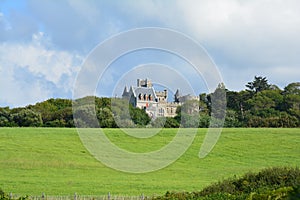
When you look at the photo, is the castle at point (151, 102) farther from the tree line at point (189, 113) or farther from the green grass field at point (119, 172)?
the green grass field at point (119, 172)

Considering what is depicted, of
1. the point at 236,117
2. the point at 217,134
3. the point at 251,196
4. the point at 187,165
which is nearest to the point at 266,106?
the point at 236,117

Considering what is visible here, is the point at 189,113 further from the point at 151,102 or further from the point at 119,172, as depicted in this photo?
the point at 151,102

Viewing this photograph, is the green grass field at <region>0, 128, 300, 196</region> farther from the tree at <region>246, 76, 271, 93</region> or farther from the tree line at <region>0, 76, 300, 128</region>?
the tree at <region>246, 76, 271, 93</region>

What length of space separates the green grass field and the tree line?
3365 millimetres

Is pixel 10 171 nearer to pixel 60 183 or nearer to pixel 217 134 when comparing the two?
pixel 60 183

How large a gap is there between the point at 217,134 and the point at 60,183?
29.6 metres

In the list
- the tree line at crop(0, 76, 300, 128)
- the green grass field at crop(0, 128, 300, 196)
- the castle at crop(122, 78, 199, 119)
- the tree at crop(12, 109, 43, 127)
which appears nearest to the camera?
the green grass field at crop(0, 128, 300, 196)

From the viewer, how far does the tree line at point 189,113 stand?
67.0 m

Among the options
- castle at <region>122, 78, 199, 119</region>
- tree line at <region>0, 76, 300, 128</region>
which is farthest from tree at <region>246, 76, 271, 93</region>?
castle at <region>122, 78, 199, 119</region>

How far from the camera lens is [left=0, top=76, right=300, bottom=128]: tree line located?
67000 mm

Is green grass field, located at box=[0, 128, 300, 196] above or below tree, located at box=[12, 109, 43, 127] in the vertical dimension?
below

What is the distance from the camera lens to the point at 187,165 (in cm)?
5578

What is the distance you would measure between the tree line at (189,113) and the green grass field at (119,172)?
337 cm

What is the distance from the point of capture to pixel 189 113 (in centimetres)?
6262
